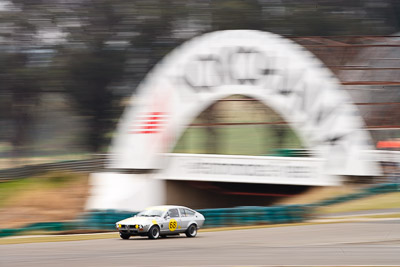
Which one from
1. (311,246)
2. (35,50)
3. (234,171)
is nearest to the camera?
(311,246)

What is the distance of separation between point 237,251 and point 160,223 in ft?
16.4

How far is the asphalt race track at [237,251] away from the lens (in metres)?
13.6

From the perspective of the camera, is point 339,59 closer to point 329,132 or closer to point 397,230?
point 329,132

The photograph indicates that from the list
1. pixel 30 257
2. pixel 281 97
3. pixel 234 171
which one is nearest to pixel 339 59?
pixel 281 97

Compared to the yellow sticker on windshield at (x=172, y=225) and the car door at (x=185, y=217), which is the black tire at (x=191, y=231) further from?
the yellow sticker on windshield at (x=172, y=225)

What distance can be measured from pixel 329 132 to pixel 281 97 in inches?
127

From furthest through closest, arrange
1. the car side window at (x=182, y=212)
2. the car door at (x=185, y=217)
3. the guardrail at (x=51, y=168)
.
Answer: the guardrail at (x=51, y=168)
the car side window at (x=182, y=212)
the car door at (x=185, y=217)

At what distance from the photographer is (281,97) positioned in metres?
35.5

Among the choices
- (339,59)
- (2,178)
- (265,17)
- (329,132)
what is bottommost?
(2,178)

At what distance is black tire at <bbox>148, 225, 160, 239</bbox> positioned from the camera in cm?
1978

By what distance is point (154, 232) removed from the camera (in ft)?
65.4

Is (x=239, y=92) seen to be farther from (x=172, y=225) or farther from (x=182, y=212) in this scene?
(x=172, y=225)

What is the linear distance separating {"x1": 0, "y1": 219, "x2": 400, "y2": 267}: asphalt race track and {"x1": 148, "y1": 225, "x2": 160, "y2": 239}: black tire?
1.06ft

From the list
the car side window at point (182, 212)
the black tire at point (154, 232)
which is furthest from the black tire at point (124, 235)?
the car side window at point (182, 212)
